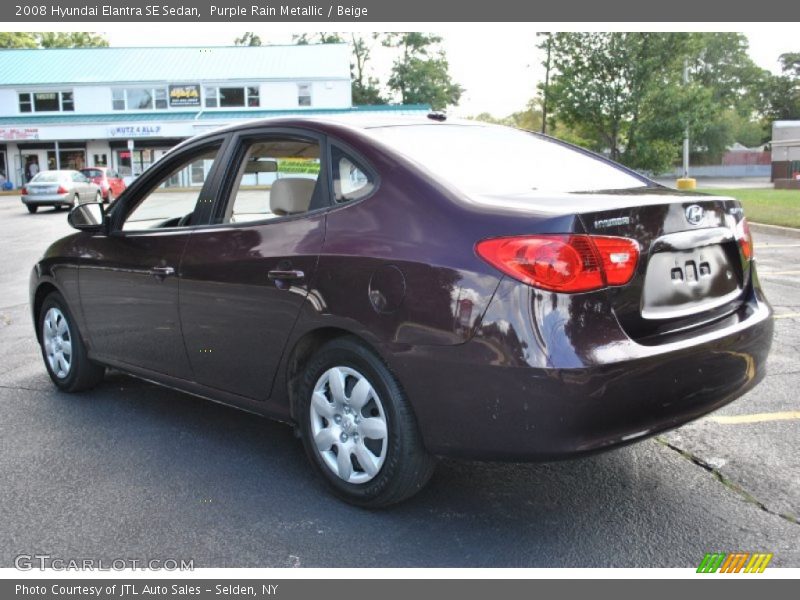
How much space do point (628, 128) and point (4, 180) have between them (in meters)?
38.4

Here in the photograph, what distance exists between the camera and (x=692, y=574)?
2842 millimetres

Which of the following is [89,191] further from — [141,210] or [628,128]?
[141,210]

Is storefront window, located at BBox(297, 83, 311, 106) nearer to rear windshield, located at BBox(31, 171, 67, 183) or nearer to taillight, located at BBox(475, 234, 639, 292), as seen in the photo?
rear windshield, located at BBox(31, 171, 67, 183)

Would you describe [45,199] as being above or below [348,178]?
below

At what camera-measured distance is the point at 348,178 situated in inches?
138

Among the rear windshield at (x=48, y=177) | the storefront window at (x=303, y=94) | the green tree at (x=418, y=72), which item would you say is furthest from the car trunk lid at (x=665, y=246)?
the green tree at (x=418, y=72)

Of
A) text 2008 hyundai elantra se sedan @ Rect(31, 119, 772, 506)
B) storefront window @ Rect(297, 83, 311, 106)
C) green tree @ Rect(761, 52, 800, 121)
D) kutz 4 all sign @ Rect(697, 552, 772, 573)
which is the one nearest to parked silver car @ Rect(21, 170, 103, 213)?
storefront window @ Rect(297, 83, 311, 106)

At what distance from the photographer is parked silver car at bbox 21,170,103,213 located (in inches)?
1058

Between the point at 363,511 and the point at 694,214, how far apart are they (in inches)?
72.1

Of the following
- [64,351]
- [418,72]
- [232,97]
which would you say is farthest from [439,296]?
[418,72]

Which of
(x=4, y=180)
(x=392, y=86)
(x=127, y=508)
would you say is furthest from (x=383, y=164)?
(x=392, y=86)

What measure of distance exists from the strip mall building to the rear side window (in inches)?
1747

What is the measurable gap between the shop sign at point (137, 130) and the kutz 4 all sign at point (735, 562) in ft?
158

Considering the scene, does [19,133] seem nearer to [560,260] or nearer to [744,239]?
[744,239]
